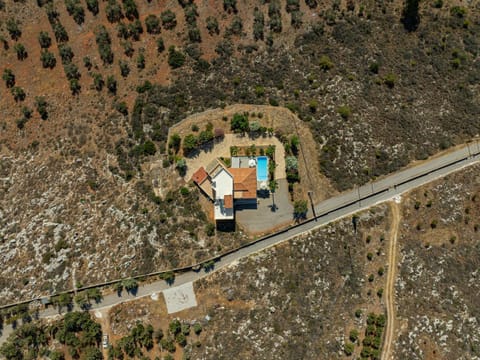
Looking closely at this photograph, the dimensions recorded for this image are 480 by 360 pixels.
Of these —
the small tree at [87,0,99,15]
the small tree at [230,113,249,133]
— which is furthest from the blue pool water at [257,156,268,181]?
the small tree at [87,0,99,15]

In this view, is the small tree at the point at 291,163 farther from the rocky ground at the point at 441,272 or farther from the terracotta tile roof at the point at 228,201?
the rocky ground at the point at 441,272

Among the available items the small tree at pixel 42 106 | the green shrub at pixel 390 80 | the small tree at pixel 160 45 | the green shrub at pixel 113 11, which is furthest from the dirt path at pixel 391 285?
the small tree at pixel 42 106

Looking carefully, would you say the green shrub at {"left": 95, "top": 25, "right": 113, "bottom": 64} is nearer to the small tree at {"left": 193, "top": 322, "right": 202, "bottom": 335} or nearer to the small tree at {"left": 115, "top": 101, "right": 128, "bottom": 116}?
the small tree at {"left": 115, "top": 101, "right": 128, "bottom": 116}

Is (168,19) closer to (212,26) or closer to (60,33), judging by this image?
(212,26)

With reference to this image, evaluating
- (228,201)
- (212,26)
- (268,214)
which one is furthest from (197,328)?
(212,26)

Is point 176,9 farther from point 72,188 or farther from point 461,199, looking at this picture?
point 461,199

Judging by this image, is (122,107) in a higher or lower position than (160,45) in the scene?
lower

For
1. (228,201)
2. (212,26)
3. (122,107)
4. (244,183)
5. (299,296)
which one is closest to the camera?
(228,201)
